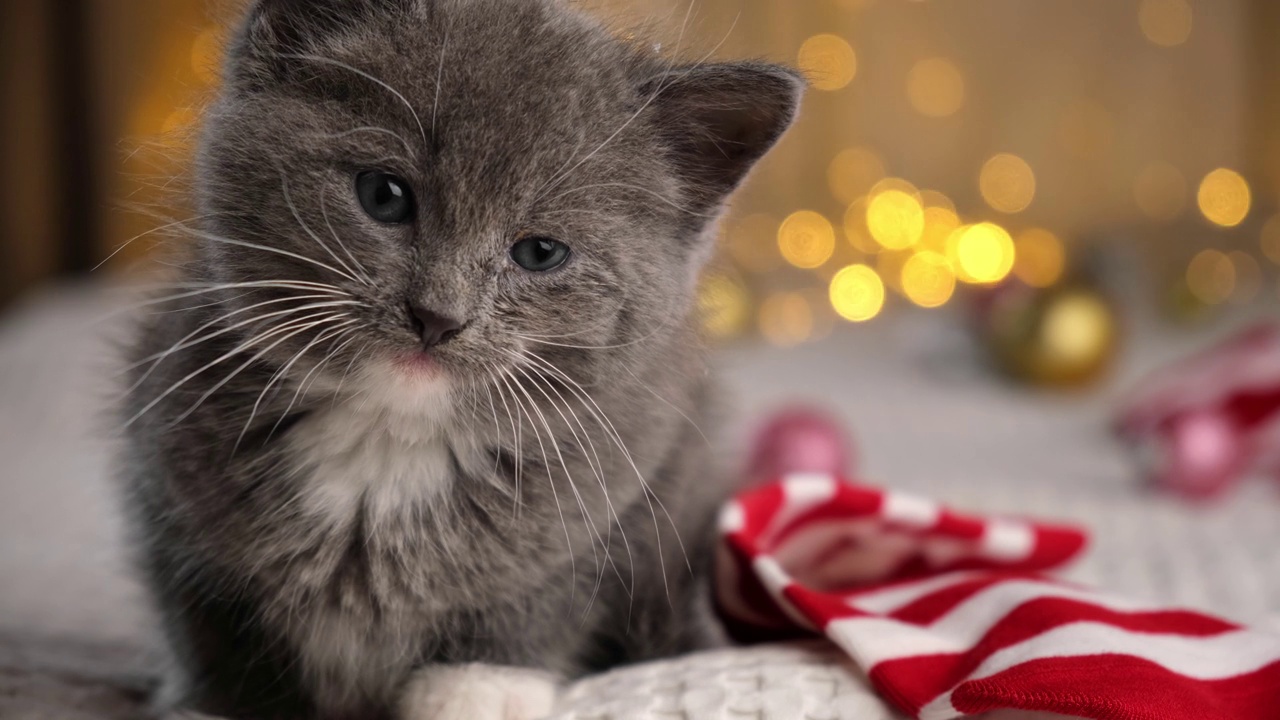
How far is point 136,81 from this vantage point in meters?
3.20

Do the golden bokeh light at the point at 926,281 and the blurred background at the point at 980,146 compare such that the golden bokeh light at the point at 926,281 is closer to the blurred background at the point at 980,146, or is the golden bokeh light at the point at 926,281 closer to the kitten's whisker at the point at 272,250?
the blurred background at the point at 980,146

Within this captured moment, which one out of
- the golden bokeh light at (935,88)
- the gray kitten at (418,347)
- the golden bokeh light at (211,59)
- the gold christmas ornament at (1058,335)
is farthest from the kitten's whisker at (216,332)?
the golden bokeh light at (935,88)

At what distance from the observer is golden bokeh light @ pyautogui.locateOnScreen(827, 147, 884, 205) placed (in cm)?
296

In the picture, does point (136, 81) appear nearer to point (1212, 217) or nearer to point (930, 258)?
point (930, 258)

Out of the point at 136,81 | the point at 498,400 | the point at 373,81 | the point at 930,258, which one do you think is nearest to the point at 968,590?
the point at 498,400

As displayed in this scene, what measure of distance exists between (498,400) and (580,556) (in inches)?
6.4

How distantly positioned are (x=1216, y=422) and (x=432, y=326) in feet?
4.68

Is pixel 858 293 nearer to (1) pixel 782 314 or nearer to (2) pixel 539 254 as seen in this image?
(1) pixel 782 314

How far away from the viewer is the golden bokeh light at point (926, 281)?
9.54 feet

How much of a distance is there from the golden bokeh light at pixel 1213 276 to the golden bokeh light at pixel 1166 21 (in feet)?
1.76

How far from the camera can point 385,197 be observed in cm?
85

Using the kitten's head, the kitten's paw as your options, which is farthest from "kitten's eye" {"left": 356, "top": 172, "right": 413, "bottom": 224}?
the kitten's paw

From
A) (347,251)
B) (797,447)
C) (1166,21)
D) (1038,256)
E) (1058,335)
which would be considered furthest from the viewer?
(1038,256)

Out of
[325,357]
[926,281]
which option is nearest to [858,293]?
[926,281]
